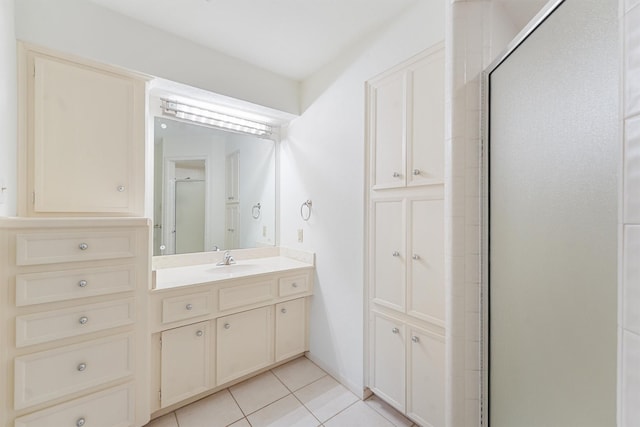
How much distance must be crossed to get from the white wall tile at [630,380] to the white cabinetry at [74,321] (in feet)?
5.87

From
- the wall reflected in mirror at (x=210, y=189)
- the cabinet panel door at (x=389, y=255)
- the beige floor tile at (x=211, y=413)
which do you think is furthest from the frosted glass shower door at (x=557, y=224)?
the wall reflected in mirror at (x=210, y=189)

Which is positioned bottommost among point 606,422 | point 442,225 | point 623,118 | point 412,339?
point 412,339

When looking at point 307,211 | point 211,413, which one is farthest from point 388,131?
point 211,413

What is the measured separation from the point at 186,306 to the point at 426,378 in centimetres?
147

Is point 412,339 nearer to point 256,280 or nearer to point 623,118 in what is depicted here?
point 256,280

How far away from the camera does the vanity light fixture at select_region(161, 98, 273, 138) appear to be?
6.54 feet

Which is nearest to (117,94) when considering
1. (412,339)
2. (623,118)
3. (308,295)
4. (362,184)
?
(362,184)

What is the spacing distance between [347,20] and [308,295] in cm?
200

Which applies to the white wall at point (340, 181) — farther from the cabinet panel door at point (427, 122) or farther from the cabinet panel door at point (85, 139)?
the cabinet panel door at point (85, 139)

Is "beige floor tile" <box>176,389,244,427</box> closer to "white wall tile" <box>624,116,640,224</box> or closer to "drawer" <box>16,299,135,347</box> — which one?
"drawer" <box>16,299,135,347</box>

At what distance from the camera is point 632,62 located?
15.6 inches

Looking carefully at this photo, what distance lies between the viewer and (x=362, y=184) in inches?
70.2

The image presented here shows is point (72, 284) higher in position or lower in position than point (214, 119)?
lower

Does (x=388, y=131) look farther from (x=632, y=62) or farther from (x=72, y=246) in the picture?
(x=72, y=246)
